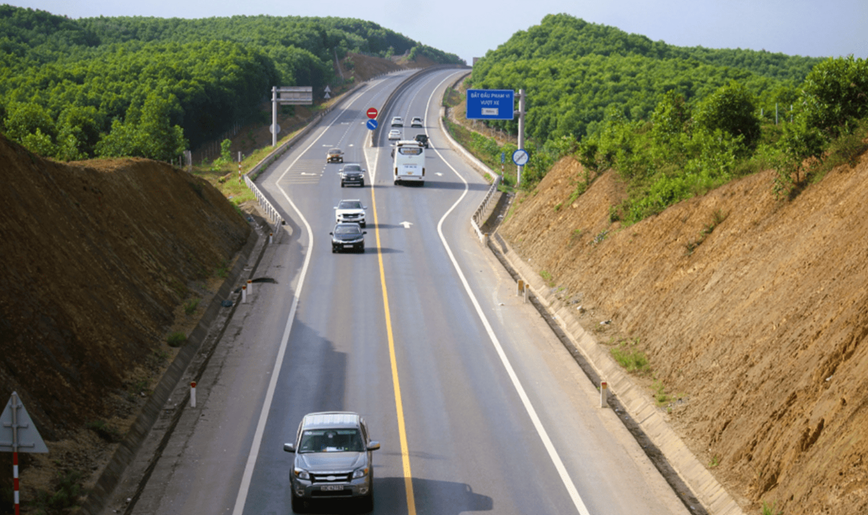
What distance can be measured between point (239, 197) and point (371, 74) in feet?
481

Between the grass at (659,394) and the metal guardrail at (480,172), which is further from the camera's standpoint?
the metal guardrail at (480,172)

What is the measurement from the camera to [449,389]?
2350 centimetres

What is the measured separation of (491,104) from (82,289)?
41.0 metres

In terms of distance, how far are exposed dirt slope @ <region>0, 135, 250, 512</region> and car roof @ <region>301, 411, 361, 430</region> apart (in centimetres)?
445

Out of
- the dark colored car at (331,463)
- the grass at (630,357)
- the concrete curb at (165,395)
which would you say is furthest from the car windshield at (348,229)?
the dark colored car at (331,463)

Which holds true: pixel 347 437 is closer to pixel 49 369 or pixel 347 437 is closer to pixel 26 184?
pixel 49 369

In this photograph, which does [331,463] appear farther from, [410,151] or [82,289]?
[410,151]

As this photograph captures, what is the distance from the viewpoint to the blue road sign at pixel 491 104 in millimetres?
58438

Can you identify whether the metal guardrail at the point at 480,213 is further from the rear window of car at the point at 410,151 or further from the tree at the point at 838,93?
the tree at the point at 838,93

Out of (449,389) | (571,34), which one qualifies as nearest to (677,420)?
(449,389)

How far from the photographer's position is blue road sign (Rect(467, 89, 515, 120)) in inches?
2301

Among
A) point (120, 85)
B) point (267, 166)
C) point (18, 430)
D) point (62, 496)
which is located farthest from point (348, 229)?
point (120, 85)

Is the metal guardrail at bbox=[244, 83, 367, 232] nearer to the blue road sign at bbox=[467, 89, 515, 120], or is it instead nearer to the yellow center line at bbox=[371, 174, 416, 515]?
the yellow center line at bbox=[371, 174, 416, 515]

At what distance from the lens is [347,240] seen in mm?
41969
